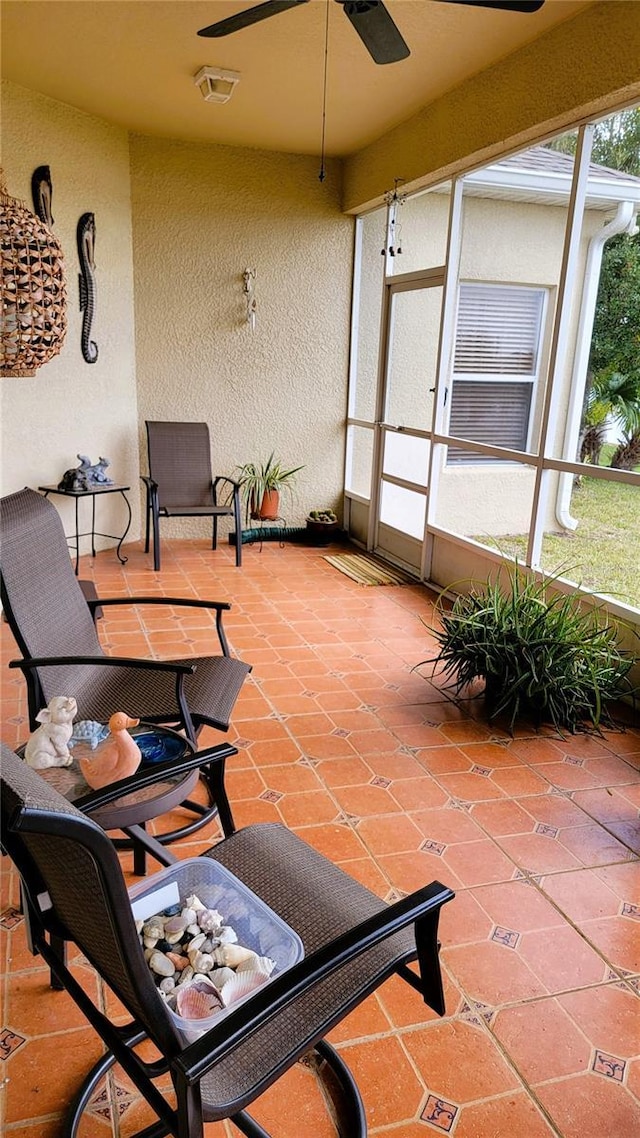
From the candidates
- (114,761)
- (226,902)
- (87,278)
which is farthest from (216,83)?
(226,902)

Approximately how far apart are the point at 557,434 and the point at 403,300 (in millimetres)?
2267

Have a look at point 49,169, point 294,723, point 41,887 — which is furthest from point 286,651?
point 49,169

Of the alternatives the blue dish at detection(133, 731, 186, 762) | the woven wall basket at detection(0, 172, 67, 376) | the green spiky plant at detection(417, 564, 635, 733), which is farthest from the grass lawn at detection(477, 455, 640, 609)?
the woven wall basket at detection(0, 172, 67, 376)

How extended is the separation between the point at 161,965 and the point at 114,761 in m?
0.54

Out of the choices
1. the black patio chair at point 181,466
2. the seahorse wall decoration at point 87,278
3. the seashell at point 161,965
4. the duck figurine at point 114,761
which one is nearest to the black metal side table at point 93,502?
the black patio chair at point 181,466

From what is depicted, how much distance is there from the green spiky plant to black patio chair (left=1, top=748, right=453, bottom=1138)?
1.81 metres

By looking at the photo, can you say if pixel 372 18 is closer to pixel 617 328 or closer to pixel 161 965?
pixel 617 328

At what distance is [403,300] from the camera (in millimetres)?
5707

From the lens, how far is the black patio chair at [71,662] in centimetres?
→ 220

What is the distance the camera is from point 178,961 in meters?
1.32

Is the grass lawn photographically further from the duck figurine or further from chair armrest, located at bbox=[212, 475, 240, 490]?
the duck figurine

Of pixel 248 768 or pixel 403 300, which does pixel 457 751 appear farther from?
pixel 403 300

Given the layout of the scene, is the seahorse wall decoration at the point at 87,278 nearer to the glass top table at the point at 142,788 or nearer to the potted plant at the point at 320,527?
the potted plant at the point at 320,527

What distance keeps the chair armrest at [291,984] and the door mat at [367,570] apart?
4023 mm
